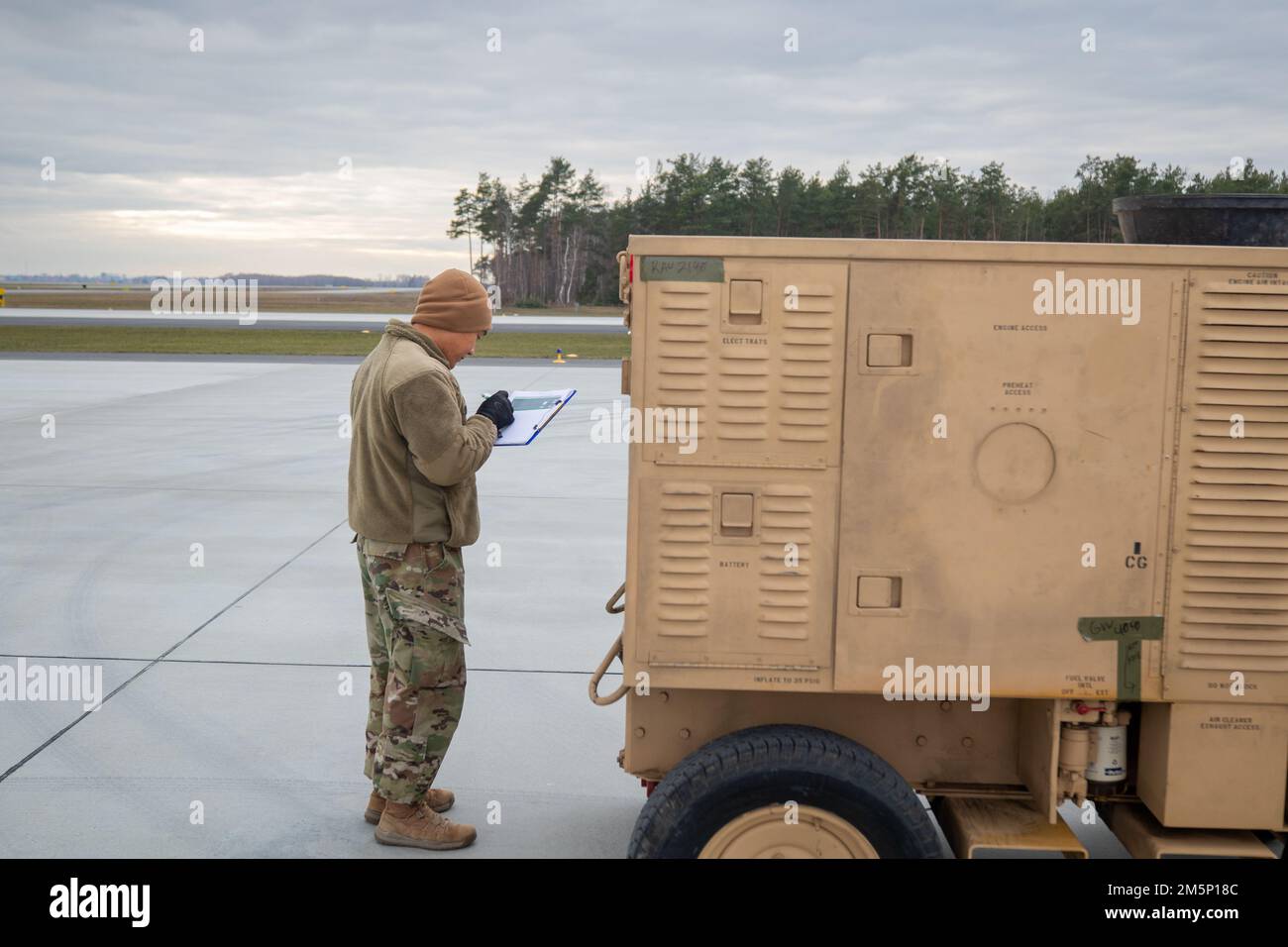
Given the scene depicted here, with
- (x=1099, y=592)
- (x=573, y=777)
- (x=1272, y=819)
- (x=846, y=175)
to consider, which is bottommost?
(x=573, y=777)

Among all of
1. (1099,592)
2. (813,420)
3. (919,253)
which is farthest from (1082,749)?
(919,253)

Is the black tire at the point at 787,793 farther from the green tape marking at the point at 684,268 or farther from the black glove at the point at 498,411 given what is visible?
the black glove at the point at 498,411

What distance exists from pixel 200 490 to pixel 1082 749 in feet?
27.7

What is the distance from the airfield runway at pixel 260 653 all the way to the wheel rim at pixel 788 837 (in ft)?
2.99

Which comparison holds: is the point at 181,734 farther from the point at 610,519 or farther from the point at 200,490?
the point at 200,490

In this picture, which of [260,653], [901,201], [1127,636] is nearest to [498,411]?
[1127,636]

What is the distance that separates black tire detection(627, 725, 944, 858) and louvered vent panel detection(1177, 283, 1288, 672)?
842 mm

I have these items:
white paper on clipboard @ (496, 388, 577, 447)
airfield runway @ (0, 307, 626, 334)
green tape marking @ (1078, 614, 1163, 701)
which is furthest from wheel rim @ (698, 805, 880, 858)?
airfield runway @ (0, 307, 626, 334)

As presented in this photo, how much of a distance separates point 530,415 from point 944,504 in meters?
1.59

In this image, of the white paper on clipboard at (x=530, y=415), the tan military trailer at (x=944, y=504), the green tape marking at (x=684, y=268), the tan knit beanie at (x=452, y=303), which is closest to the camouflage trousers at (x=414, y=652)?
the white paper on clipboard at (x=530, y=415)

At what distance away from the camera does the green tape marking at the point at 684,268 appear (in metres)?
3.03

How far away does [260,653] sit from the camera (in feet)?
19.6

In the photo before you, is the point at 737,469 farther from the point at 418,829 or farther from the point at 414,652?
the point at 418,829
